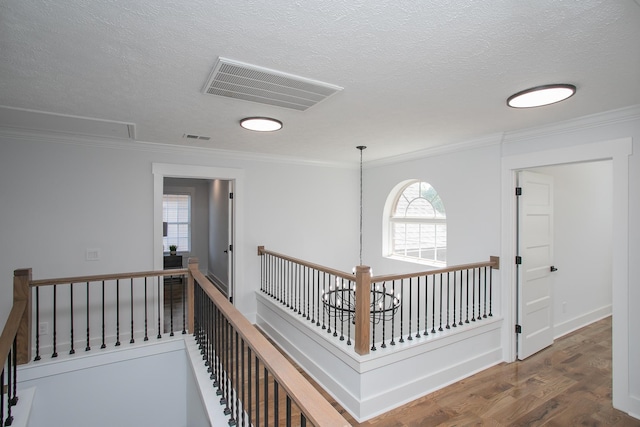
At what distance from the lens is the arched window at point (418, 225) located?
4.49m

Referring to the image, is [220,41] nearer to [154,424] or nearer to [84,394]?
[84,394]

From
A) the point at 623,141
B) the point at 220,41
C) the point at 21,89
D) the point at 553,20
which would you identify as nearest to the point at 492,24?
the point at 553,20

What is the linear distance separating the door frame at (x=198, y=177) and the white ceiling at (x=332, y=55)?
1.23 meters

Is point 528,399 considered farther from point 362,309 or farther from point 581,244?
point 581,244

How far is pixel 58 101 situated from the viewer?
2.41 metres

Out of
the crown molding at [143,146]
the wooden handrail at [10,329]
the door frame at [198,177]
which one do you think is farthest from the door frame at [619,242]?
the wooden handrail at [10,329]

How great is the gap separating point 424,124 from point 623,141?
5.22 feet

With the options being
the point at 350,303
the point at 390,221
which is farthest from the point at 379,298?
the point at 390,221

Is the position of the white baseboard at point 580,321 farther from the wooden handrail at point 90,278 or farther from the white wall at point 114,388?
the wooden handrail at point 90,278

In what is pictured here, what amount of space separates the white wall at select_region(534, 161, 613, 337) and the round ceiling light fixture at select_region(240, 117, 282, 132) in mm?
3077

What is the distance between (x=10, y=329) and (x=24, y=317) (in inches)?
20.2

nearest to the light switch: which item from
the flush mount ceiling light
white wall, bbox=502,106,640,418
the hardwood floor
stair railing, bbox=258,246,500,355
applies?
stair railing, bbox=258,246,500,355

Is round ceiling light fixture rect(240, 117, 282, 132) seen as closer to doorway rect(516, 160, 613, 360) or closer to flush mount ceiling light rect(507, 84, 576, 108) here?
flush mount ceiling light rect(507, 84, 576, 108)

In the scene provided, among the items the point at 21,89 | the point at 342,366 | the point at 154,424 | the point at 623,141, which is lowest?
the point at 154,424
